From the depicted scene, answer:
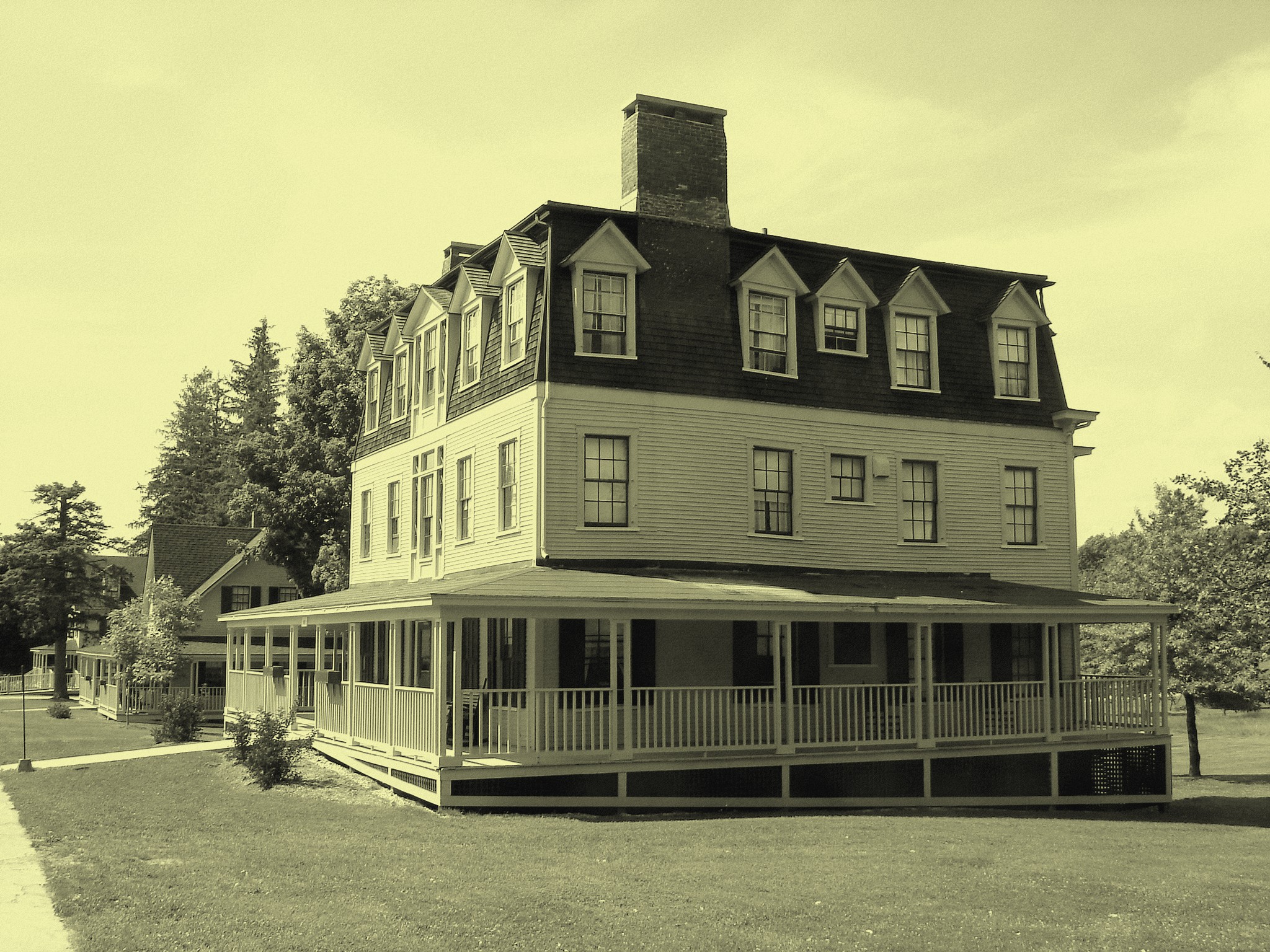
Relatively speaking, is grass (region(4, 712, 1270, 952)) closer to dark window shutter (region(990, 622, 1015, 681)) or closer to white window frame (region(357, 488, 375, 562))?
dark window shutter (region(990, 622, 1015, 681))

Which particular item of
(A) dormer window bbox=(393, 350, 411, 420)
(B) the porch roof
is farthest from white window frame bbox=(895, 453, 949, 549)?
(A) dormer window bbox=(393, 350, 411, 420)

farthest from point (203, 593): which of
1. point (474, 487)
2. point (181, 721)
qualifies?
point (474, 487)

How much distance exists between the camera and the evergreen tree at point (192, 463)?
9162 cm

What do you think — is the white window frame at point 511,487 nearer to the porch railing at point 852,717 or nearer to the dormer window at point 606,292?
the dormer window at point 606,292

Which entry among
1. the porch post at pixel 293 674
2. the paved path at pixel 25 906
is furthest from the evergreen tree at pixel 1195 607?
the paved path at pixel 25 906

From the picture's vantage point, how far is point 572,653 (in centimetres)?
2252

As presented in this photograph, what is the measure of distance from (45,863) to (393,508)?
16.6m

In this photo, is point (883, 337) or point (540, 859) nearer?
point (540, 859)

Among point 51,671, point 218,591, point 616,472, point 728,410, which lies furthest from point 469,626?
point 51,671

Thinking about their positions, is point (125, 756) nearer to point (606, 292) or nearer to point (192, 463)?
point (606, 292)

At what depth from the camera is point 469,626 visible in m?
25.2

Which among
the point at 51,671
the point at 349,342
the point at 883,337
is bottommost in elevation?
the point at 51,671

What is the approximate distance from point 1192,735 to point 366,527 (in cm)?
2608

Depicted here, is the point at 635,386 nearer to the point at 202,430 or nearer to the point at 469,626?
the point at 469,626
